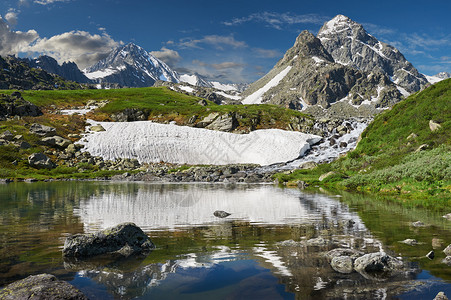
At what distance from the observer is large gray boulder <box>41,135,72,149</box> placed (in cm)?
8044

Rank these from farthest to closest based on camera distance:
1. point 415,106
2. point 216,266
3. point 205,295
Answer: point 415,106 → point 216,266 → point 205,295

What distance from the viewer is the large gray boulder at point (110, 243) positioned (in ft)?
36.5

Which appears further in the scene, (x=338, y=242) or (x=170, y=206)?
(x=170, y=206)

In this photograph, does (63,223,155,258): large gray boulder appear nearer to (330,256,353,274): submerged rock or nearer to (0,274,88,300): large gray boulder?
(0,274,88,300): large gray boulder

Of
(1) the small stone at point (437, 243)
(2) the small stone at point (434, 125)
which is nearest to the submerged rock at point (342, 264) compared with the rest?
(1) the small stone at point (437, 243)

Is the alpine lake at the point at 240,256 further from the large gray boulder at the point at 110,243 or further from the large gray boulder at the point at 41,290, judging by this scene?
the large gray boulder at the point at 41,290

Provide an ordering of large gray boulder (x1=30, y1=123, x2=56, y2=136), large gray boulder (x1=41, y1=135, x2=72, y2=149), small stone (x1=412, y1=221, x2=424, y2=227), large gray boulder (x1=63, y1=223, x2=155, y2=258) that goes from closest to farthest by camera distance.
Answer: large gray boulder (x1=63, y1=223, x2=155, y2=258)
small stone (x1=412, y1=221, x2=424, y2=227)
large gray boulder (x1=41, y1=135, x2=72, y2=149)
large gray boulder (x1=30, y1=123, x2=56, y2=136)

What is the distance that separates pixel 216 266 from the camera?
9.81 meters

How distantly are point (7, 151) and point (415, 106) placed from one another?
89.7m

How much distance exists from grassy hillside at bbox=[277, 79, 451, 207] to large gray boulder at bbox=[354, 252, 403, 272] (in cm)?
1883

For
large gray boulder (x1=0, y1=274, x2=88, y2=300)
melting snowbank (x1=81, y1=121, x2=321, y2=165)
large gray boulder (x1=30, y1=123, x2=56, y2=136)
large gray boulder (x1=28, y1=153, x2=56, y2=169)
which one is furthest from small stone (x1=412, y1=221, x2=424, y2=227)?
large gray boulder (x1=30, y1=123, x2=56, y2=136)

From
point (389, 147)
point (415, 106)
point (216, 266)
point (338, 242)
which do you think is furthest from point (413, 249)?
point (415, 106)

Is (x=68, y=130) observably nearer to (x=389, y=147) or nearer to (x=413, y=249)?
(x=389, y=147)

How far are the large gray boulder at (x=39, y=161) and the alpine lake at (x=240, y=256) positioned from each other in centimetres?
5696
